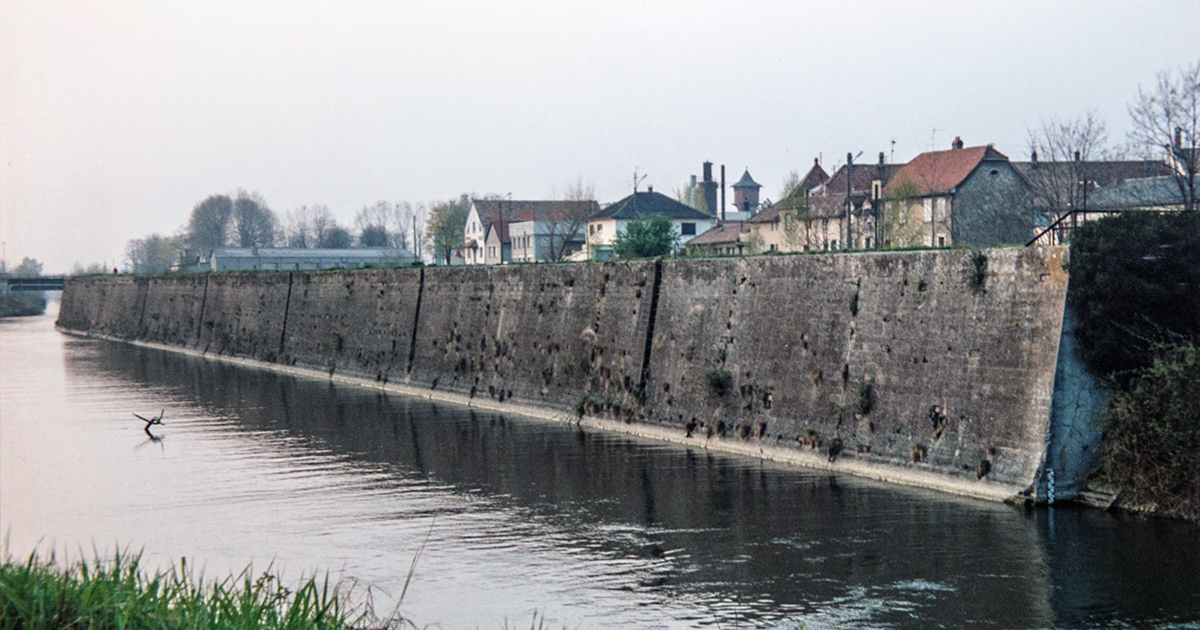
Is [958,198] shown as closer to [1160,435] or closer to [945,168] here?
[945,168]

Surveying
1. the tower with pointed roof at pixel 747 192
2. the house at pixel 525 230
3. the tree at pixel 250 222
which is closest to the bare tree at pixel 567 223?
the house at pixel 525 230

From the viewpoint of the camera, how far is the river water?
12.8 metres

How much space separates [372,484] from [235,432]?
8.24 meters

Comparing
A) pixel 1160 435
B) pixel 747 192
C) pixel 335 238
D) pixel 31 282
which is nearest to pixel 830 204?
pixel 1160 435

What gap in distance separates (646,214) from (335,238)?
3820 inches

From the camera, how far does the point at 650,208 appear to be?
80.4 meters

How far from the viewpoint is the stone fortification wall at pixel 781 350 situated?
16984 mm

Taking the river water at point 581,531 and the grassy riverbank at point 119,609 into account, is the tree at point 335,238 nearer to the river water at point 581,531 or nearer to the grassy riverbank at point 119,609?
the river water at point 581,531

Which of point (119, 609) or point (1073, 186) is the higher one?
point (1073, 186)

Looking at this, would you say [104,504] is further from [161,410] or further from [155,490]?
[161,410]

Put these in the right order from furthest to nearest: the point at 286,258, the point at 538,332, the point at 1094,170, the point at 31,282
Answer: the point at 286,258, the point at 31,282, the point at 1094,170, the point at 538,332

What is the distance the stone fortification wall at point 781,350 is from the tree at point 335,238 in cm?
12858

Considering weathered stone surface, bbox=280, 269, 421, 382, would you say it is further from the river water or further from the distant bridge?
the distant bridge

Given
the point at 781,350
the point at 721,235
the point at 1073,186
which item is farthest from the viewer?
the point at 721,235
